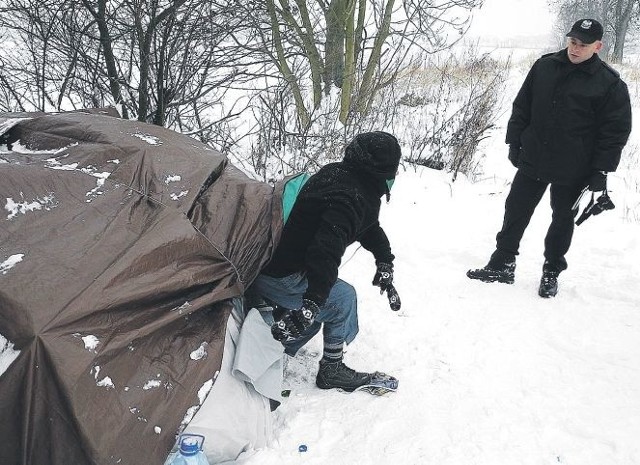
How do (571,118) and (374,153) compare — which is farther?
(571,118)

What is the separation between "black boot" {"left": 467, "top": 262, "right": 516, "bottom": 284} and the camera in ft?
12.5

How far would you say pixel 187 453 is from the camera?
182cm

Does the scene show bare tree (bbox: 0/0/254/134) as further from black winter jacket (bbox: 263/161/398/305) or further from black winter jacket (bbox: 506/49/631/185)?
black winter jacket (bbox: 506/49/631/185)

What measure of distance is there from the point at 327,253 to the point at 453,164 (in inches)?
191

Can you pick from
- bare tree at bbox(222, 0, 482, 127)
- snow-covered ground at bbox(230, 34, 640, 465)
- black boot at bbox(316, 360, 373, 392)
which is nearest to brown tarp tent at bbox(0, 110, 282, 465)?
snow-covered ground at bbox(230, 34, 640, 465)

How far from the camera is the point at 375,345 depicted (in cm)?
300

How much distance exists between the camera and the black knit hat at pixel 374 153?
2271 millimetres

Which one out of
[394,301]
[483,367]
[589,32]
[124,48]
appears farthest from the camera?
[124,48]

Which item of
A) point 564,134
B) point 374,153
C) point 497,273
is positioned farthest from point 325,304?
point 564,134

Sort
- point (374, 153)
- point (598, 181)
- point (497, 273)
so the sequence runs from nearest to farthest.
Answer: point (374, 153) < point (598, 181) < point (497, 273)

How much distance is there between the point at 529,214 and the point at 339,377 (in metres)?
1.89

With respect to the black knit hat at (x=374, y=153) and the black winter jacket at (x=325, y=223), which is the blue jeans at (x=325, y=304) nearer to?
the black winter jacket at (x=325, y=223)

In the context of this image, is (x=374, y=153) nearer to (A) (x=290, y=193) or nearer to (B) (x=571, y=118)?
(A) (x=290, y=193)

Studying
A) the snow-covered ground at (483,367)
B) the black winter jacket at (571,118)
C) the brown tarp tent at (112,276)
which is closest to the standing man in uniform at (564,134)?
the black winter jacket at (571,118)
